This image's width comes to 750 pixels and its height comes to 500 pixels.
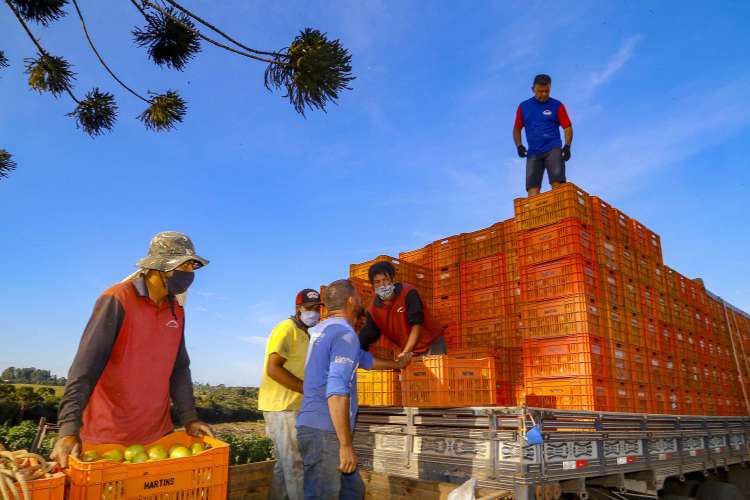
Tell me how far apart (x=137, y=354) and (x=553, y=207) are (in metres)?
5.68

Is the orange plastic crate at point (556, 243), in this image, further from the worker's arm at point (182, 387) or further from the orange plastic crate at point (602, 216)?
the worker's arm at point (182, 387)

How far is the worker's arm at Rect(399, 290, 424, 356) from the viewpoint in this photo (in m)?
6.10

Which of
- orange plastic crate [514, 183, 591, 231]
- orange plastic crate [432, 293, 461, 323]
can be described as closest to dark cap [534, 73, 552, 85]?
orange plastic crate [514, 183, 591, 231]

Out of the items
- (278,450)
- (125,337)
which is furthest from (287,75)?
(278,450)

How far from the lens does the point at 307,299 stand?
5344 millimetres

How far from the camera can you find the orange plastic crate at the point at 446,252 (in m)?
9.08

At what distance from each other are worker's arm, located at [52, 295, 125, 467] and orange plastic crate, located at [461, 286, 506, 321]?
6208 mm

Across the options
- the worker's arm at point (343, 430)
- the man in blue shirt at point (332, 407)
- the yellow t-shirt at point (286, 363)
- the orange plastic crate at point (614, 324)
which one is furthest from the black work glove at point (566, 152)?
the worker's arm at point (343, 430)

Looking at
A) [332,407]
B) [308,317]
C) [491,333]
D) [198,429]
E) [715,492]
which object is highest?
[491,333]

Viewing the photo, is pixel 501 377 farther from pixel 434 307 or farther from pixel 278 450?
pixel 278 450

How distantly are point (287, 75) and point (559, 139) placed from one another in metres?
4.96

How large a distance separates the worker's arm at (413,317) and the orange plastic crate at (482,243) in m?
2.69

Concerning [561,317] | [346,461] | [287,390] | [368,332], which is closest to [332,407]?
[346,461]

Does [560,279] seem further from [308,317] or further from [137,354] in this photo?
[137,354]
